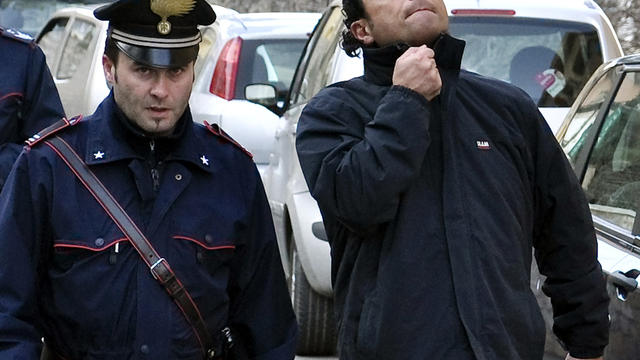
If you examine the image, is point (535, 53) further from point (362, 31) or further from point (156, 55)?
point (156, 55)

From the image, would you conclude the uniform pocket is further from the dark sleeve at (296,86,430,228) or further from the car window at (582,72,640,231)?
the car window at (582,72,640,231)

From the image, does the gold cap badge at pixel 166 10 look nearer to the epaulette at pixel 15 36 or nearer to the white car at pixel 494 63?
the epaulette at pixel 15 36

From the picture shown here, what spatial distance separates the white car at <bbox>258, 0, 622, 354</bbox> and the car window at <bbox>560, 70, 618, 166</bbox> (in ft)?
6.00

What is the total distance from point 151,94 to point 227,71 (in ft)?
24.7

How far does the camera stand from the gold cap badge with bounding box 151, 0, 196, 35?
11.9 feet

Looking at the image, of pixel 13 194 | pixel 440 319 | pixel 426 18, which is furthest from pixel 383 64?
pixel 13 194

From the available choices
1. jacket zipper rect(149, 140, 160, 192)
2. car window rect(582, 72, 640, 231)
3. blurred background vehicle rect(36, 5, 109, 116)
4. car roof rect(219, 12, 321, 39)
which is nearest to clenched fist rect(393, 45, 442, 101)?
jacket zipper rect(149, 140, 160, 192)

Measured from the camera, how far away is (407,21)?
360 cm

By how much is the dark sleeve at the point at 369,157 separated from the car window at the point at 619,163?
5.25 ft

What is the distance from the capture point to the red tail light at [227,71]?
10984 mm

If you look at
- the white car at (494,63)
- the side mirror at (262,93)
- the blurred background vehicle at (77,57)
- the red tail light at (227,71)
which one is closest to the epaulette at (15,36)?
the white car at (494,63)

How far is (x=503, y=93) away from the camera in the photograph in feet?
12.1

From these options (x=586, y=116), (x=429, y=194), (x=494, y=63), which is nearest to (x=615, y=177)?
(x=586, y=116)

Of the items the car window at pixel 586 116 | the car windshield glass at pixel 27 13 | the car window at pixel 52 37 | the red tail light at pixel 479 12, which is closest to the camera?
the car window at pixel 586 116
